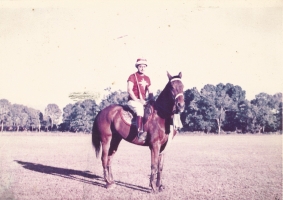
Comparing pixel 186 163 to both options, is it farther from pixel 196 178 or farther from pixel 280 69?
pixel 280 69

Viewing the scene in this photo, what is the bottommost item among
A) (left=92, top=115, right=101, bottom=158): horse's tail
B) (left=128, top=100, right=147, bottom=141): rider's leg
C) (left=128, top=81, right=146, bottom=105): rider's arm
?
(left=92, top=115, right=101, bottom=158): horse's tail

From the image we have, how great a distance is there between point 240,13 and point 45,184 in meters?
7.47

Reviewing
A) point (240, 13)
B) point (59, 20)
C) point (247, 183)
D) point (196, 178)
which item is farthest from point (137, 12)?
point (247, 183)

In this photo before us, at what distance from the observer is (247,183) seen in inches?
262

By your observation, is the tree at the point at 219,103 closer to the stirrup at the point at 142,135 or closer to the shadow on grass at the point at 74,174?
the shadow on grass at the point at 74,174

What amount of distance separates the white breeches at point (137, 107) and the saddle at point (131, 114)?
0.33 feet

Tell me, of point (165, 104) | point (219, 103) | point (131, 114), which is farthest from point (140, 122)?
point (219, 103)

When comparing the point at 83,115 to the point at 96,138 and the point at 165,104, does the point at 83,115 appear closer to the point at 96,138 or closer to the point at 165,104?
the point at 96,138

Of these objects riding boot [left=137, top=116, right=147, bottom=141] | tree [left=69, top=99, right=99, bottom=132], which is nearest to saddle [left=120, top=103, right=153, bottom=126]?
riding boot [left=137, top=116, right=147, bottom=141]

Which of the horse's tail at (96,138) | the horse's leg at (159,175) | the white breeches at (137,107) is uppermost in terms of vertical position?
the white breeches at (137,107)

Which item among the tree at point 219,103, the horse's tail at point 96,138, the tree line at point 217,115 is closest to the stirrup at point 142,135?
the horse's tail at point 96,138

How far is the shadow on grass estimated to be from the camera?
21.9 ft

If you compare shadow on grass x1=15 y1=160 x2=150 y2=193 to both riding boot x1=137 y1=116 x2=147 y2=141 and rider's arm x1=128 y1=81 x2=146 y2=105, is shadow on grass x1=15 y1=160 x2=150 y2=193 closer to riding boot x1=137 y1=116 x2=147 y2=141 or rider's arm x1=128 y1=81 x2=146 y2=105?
riding boot x1=137 y1=116 x2=147 y2=141

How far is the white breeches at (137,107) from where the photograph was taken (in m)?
6.20
